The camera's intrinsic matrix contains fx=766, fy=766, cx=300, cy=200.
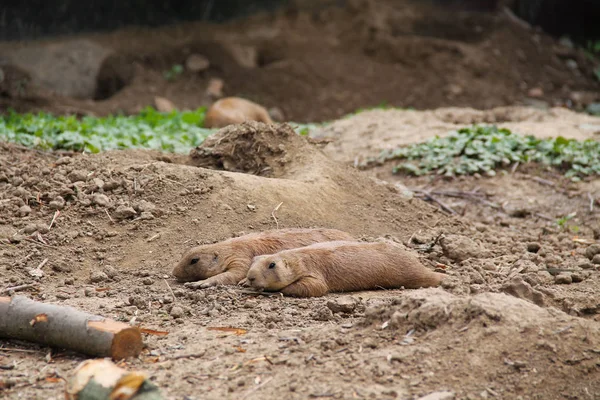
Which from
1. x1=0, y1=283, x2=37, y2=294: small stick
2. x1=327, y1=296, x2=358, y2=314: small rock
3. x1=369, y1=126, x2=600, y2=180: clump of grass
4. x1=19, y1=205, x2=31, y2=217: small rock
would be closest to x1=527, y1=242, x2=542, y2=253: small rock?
x1=369, y1=126, x2=600, y2=180: clump of grass

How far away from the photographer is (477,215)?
8133 mm

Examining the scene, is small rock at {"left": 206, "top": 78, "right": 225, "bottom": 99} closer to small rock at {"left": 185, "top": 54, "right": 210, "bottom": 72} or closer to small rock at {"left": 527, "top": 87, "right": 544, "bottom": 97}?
small rock at {"left": 185, "top": 54, "right": 210, "bottom": 72}

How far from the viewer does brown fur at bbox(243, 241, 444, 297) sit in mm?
5273

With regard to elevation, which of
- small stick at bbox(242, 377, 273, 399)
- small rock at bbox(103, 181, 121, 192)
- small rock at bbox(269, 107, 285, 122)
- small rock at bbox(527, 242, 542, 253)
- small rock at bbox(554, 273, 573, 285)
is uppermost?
small stick at bbox(242, 377, 273, 399)

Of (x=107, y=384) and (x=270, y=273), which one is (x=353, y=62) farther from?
(x=107, y=384)

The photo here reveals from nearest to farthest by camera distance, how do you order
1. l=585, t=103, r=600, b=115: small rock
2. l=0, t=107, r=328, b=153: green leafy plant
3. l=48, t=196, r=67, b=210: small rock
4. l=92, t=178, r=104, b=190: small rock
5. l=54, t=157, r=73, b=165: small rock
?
l=48, t=196, r=67, b=210: small rock
l=92, t=178, r=104, b=190: small rock
l=54, t=157, r=73, b=165: small rock
l=0, t=107, r=328, b=153: green leafy plant
l=585, t=103, r=600, b=115: small rock

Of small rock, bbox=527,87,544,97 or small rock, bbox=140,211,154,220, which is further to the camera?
small rock, bbox=527,87,544,97

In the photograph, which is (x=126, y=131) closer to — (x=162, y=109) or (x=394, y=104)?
(x=162, y=109)

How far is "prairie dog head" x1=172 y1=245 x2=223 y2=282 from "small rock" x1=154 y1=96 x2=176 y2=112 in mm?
8213

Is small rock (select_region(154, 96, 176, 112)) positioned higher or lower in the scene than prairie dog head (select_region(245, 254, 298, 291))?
lower

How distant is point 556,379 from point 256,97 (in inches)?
456

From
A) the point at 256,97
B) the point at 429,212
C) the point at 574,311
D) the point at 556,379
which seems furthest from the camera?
the point at 256,97

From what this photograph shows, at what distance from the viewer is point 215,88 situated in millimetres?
14883

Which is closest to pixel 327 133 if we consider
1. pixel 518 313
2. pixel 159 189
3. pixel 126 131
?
pixel 126 131
